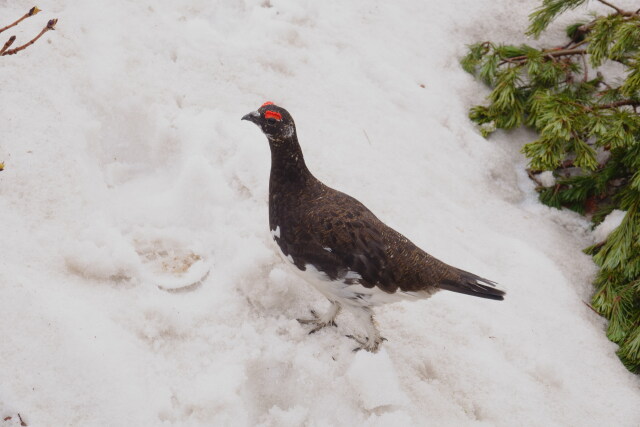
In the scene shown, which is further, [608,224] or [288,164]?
[608,224]

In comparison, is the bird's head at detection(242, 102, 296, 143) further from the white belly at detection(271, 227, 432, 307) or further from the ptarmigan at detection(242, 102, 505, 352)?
the white belly at detection(271, 227, 432, 307)

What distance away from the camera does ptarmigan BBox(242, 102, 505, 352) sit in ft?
9.43

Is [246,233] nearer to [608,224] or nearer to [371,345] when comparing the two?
[371,345]

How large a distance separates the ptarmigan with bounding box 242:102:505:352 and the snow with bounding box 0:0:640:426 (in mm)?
309

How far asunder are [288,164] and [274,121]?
257 mm

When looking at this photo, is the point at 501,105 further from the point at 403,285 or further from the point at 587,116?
the point at 403,285

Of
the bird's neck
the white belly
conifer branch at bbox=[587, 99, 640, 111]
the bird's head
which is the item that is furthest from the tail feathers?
conifer branch at bbox=[587, 99, 640, 111]

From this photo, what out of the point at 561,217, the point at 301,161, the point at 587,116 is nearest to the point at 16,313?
the point at 301,161

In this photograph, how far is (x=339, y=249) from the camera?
2867mm

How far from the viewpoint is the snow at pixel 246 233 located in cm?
260

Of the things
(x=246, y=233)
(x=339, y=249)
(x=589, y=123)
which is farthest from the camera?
(x=589, y=123)

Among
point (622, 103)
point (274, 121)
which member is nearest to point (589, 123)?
point (622, 103)

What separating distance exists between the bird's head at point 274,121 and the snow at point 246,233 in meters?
0.70

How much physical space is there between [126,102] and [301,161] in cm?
145
